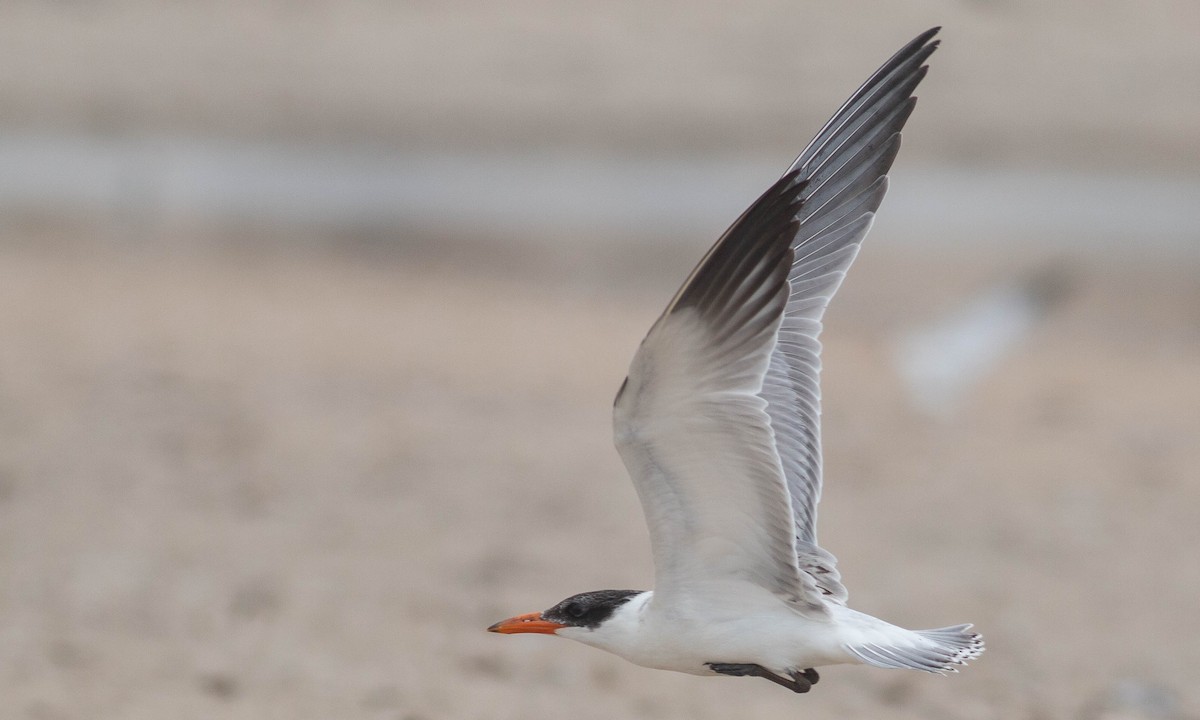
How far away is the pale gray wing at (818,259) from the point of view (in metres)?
4.83

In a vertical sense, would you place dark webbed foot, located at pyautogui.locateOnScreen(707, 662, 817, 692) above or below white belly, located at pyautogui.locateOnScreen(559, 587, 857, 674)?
below

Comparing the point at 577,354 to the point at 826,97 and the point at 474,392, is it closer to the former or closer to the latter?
the point at 474,392

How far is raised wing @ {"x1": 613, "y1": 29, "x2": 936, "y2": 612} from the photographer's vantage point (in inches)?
160

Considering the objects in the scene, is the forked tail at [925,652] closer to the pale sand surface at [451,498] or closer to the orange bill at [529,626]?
the orange bill at [529,626]

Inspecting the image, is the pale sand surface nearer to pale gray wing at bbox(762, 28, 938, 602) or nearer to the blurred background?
the blurred background

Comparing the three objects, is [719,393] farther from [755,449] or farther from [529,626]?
[529,626]

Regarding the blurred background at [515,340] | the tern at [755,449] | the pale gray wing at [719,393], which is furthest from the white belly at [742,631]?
the blurred background at [515,340]

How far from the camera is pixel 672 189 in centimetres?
1426

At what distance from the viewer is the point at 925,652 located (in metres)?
4.49

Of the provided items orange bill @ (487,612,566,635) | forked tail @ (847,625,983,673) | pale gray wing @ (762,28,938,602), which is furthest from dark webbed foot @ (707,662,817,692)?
orange bill @ (487,612,566,635)

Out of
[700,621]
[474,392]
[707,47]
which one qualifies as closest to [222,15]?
[707,47]

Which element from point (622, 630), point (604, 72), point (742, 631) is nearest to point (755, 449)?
point (742, 631)

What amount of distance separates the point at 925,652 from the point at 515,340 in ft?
21.8

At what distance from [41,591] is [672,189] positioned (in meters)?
8.58
